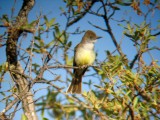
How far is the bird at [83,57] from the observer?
216 inches

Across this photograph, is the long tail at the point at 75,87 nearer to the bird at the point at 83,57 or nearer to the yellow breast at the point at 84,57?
the bird at the point at 83,57

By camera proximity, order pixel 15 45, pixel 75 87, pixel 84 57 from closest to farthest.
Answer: pixel 15 45 < pixel 75 87 < pixel 84 57

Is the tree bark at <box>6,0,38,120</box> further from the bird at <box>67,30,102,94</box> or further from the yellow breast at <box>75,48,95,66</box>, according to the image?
the yellow breast at <box>75,48,95,66</box>

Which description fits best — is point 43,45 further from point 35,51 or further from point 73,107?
point 73,107

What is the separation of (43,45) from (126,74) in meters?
1.17

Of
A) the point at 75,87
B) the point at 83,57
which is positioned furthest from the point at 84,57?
the point at 75,87

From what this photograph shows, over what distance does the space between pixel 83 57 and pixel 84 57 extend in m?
0.03

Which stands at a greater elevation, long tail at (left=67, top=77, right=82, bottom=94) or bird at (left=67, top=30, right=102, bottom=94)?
bird at (left=67, top=30, right=102, bottom=94)

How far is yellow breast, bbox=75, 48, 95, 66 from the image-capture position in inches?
221

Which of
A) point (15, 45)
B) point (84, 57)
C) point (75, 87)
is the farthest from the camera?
point (84, 57)

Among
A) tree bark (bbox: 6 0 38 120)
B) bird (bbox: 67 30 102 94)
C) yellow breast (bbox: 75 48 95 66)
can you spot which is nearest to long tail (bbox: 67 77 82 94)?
bird (bbox: 67 30 102 94)

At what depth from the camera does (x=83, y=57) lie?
18.7 feet

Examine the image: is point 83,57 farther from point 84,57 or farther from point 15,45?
point 15,45

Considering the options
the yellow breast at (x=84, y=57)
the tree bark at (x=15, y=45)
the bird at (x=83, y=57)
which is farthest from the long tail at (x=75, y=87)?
the tree bark at (x=15, y=45)
